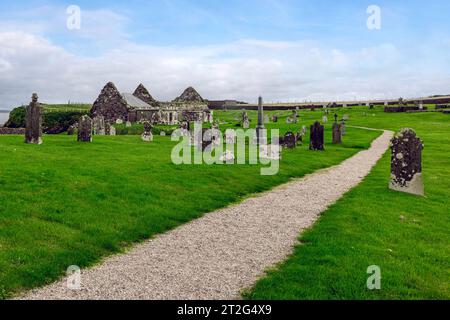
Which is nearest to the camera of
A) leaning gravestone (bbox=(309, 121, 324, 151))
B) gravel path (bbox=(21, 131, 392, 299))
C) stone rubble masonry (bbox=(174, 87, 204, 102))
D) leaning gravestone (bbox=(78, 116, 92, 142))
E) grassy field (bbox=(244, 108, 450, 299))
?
gravel path (bbox=(21, 131, 392, 299))

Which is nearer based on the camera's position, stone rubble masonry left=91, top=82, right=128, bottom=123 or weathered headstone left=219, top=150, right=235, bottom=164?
weathered headstone left=219, top=150, right=235, bottom=164

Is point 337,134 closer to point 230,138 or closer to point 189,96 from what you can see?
point 230,138

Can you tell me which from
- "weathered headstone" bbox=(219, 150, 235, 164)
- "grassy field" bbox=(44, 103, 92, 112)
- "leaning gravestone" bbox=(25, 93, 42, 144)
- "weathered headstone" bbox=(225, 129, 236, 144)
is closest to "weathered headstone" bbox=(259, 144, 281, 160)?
"weathered headstone" bbox=(219, 150, 235, 164)

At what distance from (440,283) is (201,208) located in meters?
7.87

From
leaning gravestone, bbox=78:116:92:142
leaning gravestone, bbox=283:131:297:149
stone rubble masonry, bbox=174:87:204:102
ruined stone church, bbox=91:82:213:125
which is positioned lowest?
leaning gravestone, bbox=283:131:297:149

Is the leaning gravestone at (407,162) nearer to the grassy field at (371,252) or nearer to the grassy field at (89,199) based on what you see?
the grassy field at (371,252)

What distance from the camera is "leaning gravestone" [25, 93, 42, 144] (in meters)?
24.6

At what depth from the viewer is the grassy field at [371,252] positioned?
7.48 m

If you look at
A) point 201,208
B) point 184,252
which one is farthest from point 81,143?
point 184,252

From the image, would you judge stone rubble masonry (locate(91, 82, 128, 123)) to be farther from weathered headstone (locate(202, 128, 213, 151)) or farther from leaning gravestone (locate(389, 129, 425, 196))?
leaning gravestone (locate(389, 129, 425, 196))

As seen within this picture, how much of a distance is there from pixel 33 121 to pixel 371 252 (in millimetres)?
21312

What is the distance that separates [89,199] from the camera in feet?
42.9

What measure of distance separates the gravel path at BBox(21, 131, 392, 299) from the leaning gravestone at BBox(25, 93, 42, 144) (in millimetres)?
15078
